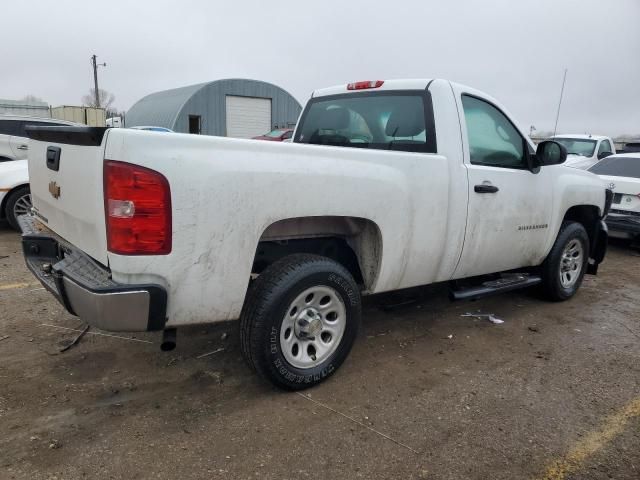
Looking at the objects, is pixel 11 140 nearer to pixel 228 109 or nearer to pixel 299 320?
pixel 299 320

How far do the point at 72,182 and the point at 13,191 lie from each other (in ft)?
16.4

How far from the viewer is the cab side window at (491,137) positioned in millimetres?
3734

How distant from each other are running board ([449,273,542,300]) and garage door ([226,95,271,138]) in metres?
24.9

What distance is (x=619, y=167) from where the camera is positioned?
824 centimetres

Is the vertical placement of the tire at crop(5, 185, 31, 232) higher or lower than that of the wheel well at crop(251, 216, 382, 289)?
lower

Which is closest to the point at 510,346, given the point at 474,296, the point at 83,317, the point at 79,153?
the point at 474,296

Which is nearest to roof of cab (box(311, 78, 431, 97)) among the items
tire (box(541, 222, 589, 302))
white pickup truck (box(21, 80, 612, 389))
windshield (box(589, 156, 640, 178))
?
white pickup truck (box(21, 80, 612, 389))

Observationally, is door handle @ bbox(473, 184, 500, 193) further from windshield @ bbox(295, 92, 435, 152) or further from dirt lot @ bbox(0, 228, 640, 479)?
dirt lot @ bbox(0, 228, 640, 479)

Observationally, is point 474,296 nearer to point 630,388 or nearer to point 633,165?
point 630,388

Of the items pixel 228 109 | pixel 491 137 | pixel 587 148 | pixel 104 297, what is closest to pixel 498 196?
pixel 491 137

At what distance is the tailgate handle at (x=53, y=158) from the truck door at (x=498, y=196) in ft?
8.73

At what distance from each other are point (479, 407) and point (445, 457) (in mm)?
583

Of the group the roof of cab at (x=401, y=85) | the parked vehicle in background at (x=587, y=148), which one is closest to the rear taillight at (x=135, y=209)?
the roof of cab at (x=401, y=85)

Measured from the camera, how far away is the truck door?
12.0 feet
